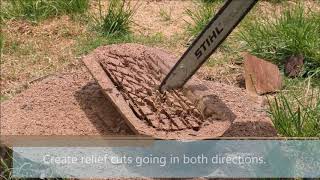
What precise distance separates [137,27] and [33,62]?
40.9 inches

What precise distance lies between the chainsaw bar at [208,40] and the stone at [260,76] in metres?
0.99

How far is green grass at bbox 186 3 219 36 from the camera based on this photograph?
5.31 m

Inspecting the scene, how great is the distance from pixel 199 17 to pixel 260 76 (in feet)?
3.32

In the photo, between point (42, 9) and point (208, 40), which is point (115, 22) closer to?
point (42, 9)

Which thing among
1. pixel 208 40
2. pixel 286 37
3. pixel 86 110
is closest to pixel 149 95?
pixel 86 110

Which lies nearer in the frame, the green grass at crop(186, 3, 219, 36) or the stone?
the stone

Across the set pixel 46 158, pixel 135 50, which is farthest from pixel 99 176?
pixel 135 50

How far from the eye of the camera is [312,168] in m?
3.61

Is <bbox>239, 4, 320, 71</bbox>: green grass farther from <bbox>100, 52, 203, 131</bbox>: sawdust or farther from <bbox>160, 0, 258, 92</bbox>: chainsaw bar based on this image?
<bbox>160, 0, 258, 92</bbox>: chainsaw bar

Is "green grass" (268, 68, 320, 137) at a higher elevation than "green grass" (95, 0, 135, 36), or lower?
higher

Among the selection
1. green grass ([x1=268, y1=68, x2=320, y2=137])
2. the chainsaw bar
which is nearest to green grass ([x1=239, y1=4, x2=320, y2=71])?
green grass ([x1=268, y1=68, x2=320, y2=137])

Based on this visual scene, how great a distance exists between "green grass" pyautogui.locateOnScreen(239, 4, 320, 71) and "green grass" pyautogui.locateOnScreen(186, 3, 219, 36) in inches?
13.1

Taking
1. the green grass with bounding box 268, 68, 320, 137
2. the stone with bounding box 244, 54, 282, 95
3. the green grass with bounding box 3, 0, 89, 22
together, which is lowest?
the green grass with bounding box 3, 0, 89, 22

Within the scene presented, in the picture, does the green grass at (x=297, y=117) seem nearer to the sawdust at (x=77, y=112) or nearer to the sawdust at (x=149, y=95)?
the sawdust at (x=77, y=112)
